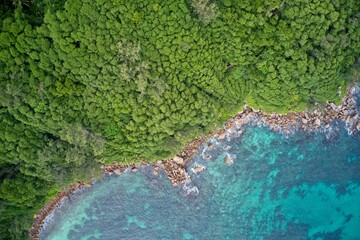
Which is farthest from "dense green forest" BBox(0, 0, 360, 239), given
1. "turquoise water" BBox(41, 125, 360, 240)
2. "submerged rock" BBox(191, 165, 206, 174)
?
"submerged rock" BBox(191, 165, 206, 174)

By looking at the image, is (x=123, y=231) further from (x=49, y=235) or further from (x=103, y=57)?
(x=103, y=57)

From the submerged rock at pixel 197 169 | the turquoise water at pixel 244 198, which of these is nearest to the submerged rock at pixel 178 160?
the turquoise water at pixel 244 198

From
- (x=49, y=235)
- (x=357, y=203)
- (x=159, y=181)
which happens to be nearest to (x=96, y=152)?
(x=159, y=181)

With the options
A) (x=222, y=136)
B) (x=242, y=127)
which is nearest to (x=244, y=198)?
(x=222, y=136)

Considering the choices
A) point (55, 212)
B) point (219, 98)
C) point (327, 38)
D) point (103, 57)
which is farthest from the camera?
point (55, 212)

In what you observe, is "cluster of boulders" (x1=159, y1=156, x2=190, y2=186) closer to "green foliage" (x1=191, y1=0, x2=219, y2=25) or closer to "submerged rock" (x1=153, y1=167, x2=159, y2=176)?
"submerged rock" (x1=153, y1=167, x2=159, y2=176)

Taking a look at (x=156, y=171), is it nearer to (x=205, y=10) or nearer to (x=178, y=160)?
(x=178, y=160)
